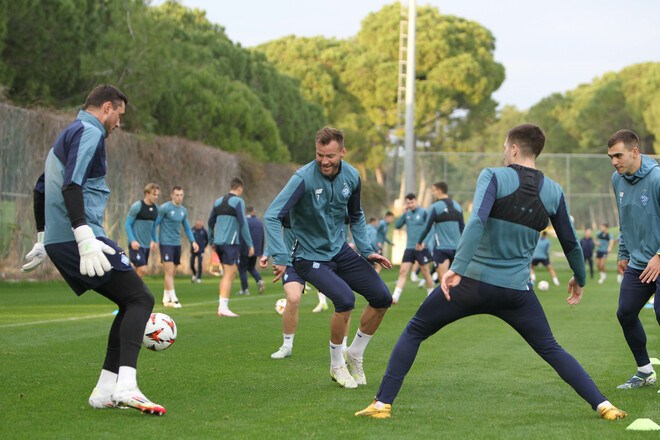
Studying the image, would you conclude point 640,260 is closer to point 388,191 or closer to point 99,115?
point 99,115

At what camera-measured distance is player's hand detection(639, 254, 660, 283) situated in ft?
21.1

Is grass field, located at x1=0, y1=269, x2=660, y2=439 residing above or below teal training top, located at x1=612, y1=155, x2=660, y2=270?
below

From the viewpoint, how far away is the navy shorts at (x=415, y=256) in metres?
18.0

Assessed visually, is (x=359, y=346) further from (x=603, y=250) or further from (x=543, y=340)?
(x=603, y=250)

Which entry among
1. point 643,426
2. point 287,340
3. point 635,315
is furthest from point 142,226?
point 643,426

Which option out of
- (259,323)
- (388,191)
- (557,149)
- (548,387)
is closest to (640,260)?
(548,387)

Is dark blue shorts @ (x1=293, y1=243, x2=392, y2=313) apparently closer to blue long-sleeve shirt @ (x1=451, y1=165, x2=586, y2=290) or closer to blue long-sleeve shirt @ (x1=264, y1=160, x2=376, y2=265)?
blue long-sleeve shirt @ (x1=264, y1=160, x2=376, y2=265)

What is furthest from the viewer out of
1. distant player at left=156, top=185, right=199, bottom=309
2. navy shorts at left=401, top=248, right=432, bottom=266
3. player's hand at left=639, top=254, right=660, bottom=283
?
navy shorts at left=401, top=248, right=432, bottom=266

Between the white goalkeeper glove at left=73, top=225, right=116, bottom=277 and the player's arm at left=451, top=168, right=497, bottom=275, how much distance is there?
7.07ft

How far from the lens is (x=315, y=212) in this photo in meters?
6.89

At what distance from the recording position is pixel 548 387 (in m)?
6.91

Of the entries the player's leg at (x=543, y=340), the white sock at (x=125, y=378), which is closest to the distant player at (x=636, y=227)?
the player's leg at (x=543, y=340)

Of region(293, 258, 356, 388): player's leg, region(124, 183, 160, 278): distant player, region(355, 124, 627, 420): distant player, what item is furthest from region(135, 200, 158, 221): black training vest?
region(355, 124, 627, 420): distant player

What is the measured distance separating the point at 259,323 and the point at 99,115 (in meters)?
7.06
